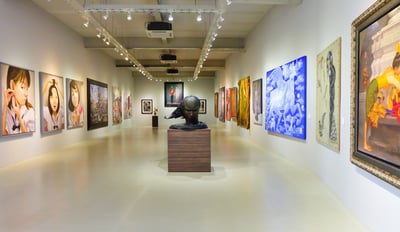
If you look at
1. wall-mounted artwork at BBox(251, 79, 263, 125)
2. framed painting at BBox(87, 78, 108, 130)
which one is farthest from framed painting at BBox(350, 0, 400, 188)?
framed painting at BBox(87, 78, 108, 130)

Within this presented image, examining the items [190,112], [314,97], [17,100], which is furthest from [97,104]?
[314,97]

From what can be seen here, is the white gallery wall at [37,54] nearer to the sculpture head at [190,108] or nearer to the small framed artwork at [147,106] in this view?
the sculpture head at [190,108]

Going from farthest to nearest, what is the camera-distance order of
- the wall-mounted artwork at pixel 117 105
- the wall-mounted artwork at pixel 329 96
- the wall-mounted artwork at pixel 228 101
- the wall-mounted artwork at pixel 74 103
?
1. the wall-mounted artwork at pixel 117 105
2. the wall-mounted artwork at pixel 228 101
3. the wall-mounted artwork at pixel 74 103
4. the wall-mounted artwork at pixel 329 96

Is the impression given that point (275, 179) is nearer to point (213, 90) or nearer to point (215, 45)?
point (215, 45)

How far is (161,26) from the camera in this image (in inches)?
352

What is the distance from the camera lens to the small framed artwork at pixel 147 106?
86.8 ft

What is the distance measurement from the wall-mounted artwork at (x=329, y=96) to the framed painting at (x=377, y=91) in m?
0.86

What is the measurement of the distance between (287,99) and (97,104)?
10.1 metres

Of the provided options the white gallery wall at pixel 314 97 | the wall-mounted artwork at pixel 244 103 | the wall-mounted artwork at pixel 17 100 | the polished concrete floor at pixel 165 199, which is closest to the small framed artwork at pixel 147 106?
the wall-mounted artwork at pixel 244 103

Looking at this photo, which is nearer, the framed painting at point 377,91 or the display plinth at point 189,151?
the framed painting at point 377,91

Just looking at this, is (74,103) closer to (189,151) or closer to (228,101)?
(189,151)

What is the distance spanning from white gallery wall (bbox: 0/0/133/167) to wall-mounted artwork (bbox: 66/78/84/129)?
0.24 meters

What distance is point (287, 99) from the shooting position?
7773 mm

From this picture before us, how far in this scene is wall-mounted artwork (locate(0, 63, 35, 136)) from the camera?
23.2ft
